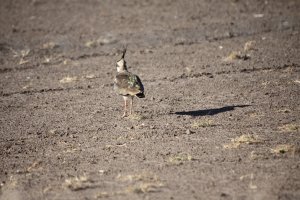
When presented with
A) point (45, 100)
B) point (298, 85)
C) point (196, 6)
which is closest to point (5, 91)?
point (45, 100)

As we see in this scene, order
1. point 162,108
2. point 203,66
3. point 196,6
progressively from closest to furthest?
point 162,108 < point 203,66 < point 196,6

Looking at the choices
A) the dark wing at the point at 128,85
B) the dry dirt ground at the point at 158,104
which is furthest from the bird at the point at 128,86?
the dry dirt ground at the point at 158,104

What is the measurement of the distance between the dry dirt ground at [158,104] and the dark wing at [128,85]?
0.56m

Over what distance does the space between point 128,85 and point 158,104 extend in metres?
1.48

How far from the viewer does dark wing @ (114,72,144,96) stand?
1206 cm

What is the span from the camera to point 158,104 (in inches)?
530

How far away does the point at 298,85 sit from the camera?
1396 centimetres

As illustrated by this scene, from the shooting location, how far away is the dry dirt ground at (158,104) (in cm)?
875

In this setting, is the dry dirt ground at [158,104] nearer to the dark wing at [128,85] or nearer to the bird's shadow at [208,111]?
the bird's shadow at [208,111]

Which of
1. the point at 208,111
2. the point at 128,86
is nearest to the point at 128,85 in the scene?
the point at 128,86

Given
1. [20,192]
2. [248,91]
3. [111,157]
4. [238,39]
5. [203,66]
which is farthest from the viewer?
[238,39]

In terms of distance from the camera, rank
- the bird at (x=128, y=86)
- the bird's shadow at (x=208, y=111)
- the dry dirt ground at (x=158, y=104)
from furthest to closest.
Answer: the bird's shadow at (x=208, y=111)
the bird at (x=128, y=86)
the dry dirt ground at (x=158, y=104)

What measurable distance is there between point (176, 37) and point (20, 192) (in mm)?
12894

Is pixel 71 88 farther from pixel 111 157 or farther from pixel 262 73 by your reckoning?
pixel 111 157
